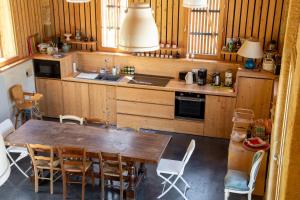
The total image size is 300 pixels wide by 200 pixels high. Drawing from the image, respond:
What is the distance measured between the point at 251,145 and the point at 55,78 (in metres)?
4.39

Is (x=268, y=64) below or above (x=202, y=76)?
above

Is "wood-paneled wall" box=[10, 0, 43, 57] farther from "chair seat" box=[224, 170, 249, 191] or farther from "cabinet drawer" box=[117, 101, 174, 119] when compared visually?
"chair seat" box=[224, 170, 249, 191]

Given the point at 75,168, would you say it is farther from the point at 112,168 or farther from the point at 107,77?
the point at 107,77

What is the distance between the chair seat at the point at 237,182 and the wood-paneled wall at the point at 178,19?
2944 millimetres

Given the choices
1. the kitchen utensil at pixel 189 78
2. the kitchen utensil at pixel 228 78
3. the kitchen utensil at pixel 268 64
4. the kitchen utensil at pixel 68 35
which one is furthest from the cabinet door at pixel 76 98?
the kitchen utensil at pixel 268 64

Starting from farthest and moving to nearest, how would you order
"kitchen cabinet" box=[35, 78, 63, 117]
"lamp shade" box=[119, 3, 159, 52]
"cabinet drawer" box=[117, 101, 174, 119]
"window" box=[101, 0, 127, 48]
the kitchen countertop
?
"kitchen cabinet" box=[35, 78, 63, 117] → "window" box=[101, 0, 127, 48] → "cabinet drawer" box=[117, 101, 174, 119] → the kitchen countertop → "lamp shade" box=[119, 3, 159, 52]

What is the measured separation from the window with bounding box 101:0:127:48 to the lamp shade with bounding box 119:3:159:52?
4.24m

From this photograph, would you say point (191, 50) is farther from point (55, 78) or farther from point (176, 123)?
point (55, 78)

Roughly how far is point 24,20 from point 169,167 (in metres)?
4.40

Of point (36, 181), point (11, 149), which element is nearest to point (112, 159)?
point (36, 181)

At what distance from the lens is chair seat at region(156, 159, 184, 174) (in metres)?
5.65

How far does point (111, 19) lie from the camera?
827 cm

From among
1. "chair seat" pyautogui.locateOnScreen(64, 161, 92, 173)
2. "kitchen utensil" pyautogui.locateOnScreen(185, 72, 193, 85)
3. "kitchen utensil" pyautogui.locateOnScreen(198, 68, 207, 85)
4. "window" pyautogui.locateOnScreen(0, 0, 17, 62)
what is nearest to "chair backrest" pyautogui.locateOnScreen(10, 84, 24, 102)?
"window" pyautogui.locateOnScreen(0, 0, 17, 62)

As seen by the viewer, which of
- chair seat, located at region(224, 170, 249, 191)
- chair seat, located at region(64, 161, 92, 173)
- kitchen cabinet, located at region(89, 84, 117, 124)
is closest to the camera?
chair seat, located at region(224, 170, 249, 191)
